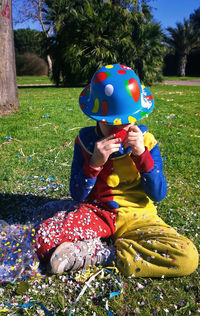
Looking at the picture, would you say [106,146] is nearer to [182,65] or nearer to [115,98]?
[115,98]

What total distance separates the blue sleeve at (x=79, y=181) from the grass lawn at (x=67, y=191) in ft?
2.08

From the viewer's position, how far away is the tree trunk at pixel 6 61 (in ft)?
23.2

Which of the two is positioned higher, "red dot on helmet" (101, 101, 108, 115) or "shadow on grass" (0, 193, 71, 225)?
"red dot on helmet" (101, 101, 108, 115)

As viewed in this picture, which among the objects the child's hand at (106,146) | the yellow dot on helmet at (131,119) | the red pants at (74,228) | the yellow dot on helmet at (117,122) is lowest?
the red pants at (74,228)

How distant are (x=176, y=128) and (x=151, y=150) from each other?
4.28 metres

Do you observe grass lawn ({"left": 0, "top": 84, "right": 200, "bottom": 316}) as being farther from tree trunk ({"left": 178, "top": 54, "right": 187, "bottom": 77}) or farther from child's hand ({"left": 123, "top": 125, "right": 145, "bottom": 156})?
tree trunk ({"left": 178, "top": 54, "right": 187, "bottom": 77})

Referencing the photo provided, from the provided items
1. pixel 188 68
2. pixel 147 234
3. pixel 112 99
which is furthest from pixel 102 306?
pixel 188 68

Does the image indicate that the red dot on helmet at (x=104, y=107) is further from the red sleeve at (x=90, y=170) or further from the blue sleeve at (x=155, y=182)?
the blue sleeve at (x=155, y=182)

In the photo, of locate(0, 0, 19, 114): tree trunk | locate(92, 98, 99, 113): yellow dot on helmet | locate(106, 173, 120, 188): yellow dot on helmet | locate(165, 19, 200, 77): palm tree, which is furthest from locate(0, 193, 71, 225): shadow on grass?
locate(165, 19, 200, 77): palm tree

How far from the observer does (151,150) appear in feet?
7.95

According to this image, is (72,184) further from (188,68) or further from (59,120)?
(188,68)

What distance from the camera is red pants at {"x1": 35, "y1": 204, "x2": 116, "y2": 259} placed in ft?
7.50

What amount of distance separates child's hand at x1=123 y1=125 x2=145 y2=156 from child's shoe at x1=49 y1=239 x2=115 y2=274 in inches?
32.1

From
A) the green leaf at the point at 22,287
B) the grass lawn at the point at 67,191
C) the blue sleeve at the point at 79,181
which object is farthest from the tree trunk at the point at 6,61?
the green leaf at the point at 22,287
